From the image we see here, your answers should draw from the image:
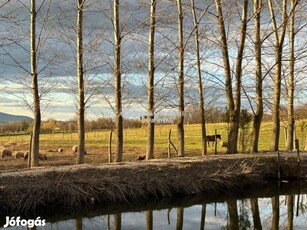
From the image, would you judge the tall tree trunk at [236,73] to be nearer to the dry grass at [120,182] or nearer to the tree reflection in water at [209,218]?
the dry grass at [120,182]

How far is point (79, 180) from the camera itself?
1638cm

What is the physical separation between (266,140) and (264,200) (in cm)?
3364

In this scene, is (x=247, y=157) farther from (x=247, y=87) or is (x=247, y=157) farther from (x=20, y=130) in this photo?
(x=20, y=130)

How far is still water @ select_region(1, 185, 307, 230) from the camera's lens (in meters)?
14.6

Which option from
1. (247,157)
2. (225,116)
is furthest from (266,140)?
(247,157)

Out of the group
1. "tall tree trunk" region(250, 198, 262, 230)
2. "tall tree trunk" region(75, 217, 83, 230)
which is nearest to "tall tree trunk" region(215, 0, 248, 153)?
"tall tree trunk" region(250, 198, 262, 230)

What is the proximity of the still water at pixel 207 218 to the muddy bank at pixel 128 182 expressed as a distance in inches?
34.6

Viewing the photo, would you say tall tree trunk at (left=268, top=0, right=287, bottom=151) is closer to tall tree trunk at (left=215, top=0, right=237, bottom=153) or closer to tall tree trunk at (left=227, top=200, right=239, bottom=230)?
tall tree trunk at (left=215, top=0, right=237, bottom=153)

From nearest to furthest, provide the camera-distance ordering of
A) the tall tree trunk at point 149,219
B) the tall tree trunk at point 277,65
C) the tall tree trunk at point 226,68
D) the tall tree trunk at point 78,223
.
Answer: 1. the tall tree trunk at point 78,223
2. the tall tree trunk at point 149,219
3. the tall tree trunk at point 226,68
4. the tall tree trunk at point 277,65

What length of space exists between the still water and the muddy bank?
2.88 feet

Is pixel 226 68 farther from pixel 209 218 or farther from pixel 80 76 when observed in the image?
pixel 209 218

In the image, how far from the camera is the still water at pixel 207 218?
47.8 ft

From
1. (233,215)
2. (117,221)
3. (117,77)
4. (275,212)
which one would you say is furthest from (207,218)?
(117,77)

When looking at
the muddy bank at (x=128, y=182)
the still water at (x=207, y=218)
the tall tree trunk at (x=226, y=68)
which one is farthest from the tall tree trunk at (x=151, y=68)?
the still water at (x=207, y=218)
